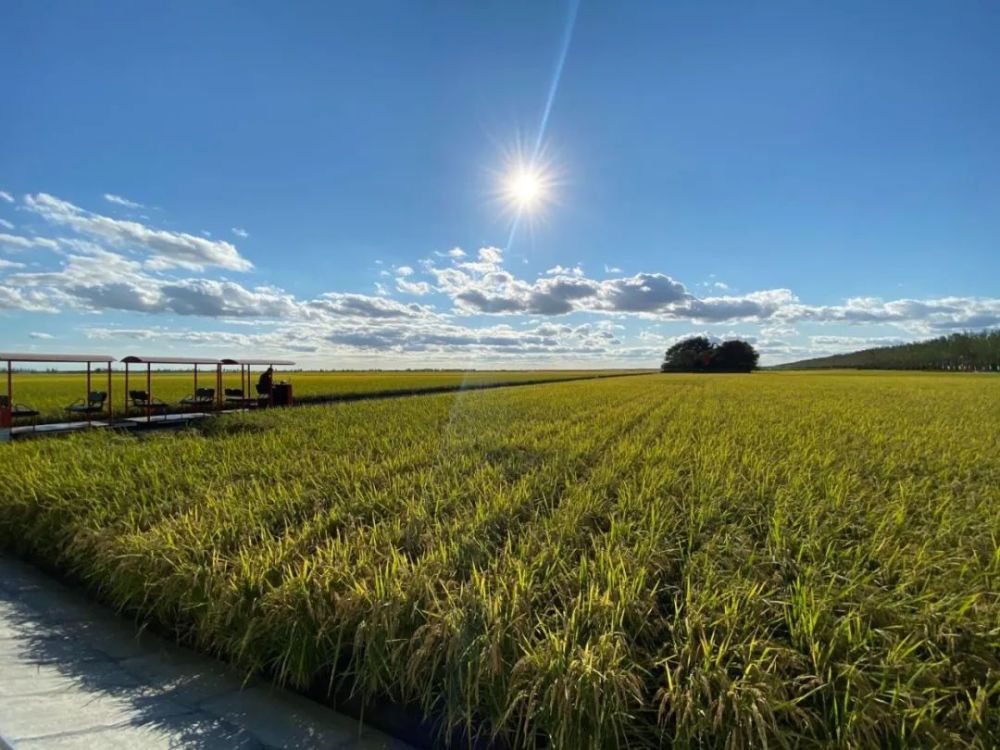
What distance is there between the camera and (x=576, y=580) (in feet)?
10.3

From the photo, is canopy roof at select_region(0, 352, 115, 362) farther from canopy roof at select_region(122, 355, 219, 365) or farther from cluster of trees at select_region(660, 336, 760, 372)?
cluster of trees at select_region(660, 336, 760, 372)

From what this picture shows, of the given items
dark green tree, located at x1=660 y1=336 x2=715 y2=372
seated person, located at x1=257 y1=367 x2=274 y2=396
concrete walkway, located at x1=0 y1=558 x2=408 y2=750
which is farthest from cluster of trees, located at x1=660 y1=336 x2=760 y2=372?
concrete walkway, located at x1=0 y1=558 x2=408 y2=750

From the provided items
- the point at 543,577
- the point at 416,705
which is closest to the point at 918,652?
the point at 543,577

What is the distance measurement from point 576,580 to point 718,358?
10816 centimetres

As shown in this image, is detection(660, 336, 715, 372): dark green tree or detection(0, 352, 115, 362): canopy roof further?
detection(660, 336, 715, 372): dark green tree

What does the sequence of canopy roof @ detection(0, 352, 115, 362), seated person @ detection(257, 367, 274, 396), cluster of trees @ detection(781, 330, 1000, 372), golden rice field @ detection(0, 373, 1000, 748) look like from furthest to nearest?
cluster of trees @ detection(781, 330, 1000, 372)
seated person @ detection(257, 367, 274, 396)
canopy roof @ detection(0, 352, 115, 362)
golden rice field @ detection(0, 373, 1000, 748)

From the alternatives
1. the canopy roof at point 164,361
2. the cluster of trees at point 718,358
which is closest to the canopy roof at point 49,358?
the canopy roof at point 164,361

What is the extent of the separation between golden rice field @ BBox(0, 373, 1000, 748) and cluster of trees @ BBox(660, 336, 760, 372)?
10049 centimetres

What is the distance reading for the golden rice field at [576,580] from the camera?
7.16ft

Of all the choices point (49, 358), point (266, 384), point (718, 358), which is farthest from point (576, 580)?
point (718, 358)

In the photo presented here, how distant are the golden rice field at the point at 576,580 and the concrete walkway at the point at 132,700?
180 millimetres

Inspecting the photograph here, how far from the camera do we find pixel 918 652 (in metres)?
2.63

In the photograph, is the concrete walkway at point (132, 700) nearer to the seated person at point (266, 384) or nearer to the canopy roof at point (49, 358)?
the canopy roof at point (49, 358)

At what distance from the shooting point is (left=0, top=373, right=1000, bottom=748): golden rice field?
2182 mm
